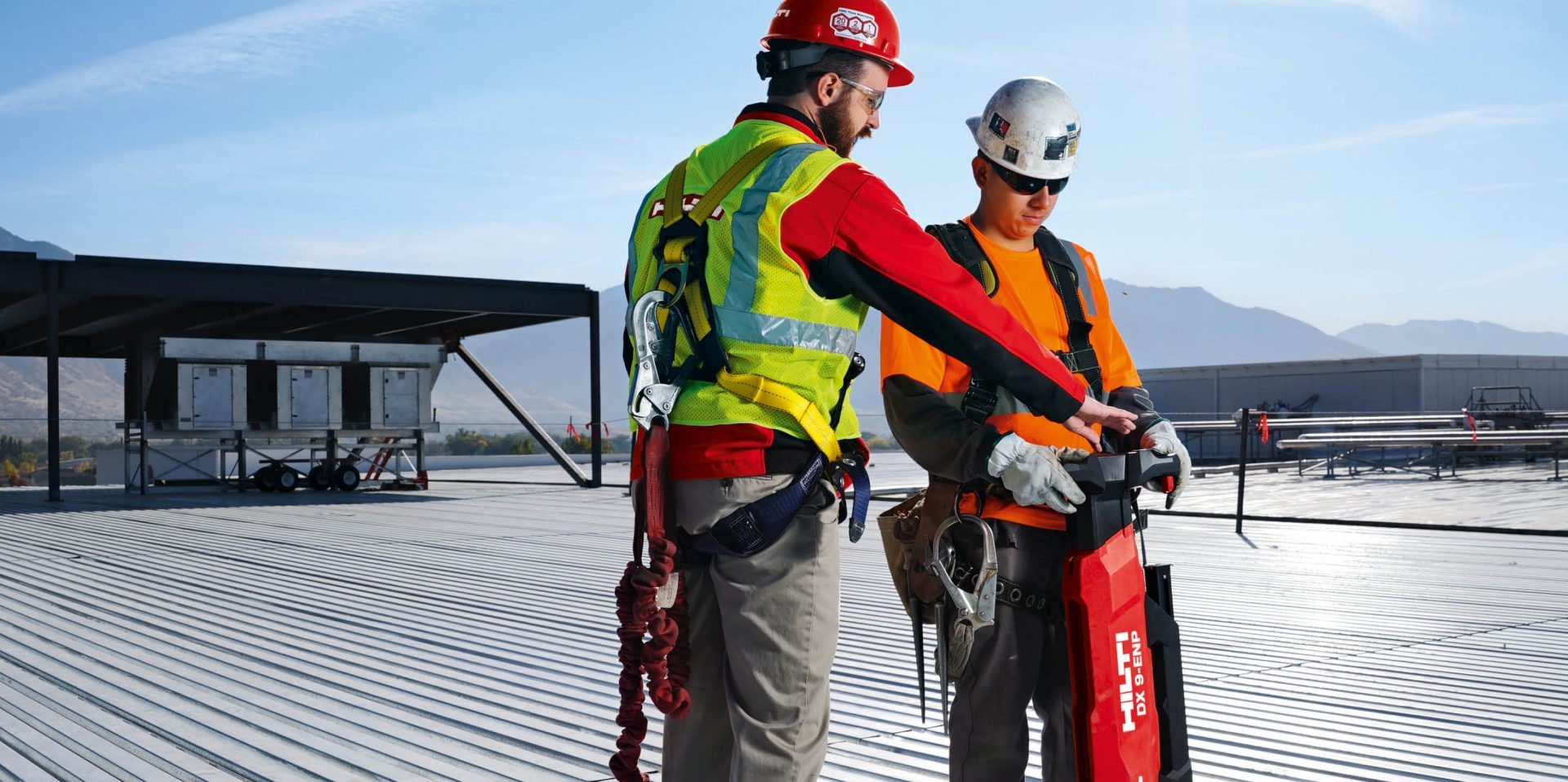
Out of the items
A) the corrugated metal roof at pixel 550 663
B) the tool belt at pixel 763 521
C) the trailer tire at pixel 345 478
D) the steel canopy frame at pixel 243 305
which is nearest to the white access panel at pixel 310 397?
the trailer tire at pixel 345 478

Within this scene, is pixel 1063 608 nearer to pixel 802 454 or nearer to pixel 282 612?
pixel 802 454

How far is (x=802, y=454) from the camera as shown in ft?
7.57

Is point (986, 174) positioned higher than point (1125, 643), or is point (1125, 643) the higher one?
point (986, 174)

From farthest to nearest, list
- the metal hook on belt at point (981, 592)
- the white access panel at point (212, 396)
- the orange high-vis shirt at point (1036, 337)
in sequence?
the white access panel at point (212, 396), the orange high-vis shirt at point (1036, 337), the metal hook on belt at point (981, 592)

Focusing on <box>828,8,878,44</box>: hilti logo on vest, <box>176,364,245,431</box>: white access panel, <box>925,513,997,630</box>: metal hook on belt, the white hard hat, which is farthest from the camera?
<box>176,364,245,431</box>: white access panel

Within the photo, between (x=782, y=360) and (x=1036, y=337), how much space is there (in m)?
0.67

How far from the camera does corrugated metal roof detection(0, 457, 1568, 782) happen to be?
14.1 feet

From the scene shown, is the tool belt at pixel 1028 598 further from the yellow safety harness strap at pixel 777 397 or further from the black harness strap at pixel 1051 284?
the yellow safety harness strap at pixel 777 397

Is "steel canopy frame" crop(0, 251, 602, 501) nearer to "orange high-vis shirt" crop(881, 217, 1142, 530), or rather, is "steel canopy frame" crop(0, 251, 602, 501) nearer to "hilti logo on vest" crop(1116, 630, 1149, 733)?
"orange high-vis shirt" crop(881, 217, 1142, 530)

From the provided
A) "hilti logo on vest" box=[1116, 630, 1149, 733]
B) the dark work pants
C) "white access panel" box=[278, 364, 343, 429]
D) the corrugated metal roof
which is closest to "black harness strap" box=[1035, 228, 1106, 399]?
the dark work pants

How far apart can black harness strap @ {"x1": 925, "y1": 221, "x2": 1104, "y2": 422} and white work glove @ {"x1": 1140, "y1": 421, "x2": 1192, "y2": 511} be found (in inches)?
10.1

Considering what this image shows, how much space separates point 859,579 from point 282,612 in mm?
3623

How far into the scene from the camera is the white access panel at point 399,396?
24.4 metres

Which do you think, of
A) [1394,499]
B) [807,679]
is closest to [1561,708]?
[807,679]
